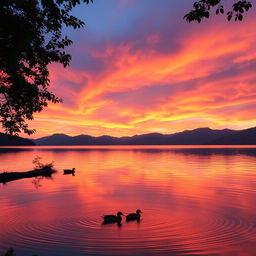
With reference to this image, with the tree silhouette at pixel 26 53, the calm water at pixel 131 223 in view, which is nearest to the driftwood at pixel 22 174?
the calm water at pixel 131 223

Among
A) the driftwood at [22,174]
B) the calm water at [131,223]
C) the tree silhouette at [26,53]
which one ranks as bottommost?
the calm water at [131,223]

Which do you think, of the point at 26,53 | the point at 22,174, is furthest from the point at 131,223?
the point at 22,174

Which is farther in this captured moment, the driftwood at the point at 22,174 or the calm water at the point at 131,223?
the driftwood at the point at 22,174

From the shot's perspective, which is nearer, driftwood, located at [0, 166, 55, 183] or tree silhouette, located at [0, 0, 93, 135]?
tree silhouette, located at [0, 0, 93, 135]

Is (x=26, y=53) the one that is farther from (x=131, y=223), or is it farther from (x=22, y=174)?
(x=22, y=174)

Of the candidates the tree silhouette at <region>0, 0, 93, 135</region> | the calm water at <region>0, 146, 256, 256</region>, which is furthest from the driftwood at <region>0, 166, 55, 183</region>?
the tree silhouette at <region>0, 0, 93, 135</region>

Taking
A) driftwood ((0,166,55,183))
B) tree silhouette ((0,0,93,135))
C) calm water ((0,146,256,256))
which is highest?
tree silhouette ((0,0,93,135))

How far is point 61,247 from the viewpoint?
1819 cm

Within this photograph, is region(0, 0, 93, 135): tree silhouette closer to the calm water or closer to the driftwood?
the calm water

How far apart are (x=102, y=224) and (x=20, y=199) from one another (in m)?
16.2

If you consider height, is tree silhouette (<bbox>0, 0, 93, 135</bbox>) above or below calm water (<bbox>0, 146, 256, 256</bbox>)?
above

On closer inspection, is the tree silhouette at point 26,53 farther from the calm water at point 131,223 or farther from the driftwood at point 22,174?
the driftwood at point 22,174

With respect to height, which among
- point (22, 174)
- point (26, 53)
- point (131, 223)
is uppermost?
point (26, 53)

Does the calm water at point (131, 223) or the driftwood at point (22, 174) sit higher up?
the driftwood at point (22, 174)
